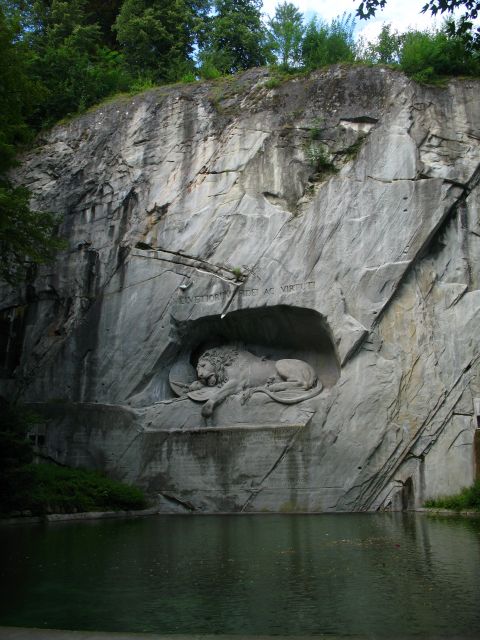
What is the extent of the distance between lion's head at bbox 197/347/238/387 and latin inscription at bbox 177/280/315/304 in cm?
135

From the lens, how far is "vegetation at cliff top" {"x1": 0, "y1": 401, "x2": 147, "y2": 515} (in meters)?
12.0

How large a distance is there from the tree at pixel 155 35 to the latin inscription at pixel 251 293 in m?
10.9

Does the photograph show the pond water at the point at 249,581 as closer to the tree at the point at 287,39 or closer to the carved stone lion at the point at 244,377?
the carved stone lion at the point at 244,377

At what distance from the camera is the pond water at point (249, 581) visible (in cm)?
482

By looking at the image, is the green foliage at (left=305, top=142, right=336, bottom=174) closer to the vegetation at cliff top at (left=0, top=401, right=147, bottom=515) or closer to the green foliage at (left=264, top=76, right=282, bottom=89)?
the green foliage at (left=264, top=76, right=282, bottom=89)

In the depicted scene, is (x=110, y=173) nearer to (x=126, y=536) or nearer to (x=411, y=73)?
(x=411, y=73)

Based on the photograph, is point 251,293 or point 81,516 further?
point 251,293

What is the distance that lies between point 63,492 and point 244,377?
5.24 metres

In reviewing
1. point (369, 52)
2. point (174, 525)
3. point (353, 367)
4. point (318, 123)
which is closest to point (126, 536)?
→ point (174, 525)

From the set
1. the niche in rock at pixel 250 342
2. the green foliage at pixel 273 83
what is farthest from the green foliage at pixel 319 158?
the niche in rock at pixel 250 342

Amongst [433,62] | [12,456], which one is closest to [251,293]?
[12,456]

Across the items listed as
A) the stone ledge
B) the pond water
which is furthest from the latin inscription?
the pond water

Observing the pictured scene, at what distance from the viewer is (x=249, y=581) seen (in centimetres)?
630

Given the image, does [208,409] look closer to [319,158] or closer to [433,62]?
[319,158]
